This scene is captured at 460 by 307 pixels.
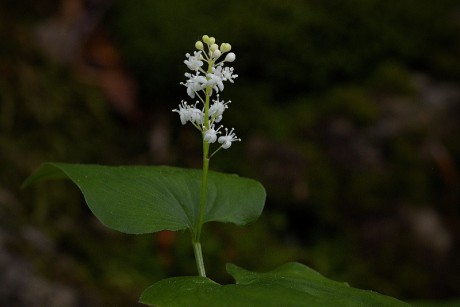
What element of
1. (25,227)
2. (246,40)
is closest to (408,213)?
(246,40)

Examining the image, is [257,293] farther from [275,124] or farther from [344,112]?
[344,112]

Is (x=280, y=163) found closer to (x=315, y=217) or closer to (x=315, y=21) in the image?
(x=315, y=217)

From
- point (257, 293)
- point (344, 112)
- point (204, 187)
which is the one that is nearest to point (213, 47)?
point (204, 187)

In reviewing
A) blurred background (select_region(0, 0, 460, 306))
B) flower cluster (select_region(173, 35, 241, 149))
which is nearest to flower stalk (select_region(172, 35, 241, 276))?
flower cluster (select_region(173, 35, 241, 149))

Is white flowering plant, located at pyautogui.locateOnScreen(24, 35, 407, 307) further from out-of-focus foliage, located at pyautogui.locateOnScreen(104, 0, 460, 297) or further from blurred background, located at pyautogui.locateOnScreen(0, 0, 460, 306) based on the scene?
out-of-focus foliage, located at pyautogui.locateOnScreen(104, 0, 460, 297)

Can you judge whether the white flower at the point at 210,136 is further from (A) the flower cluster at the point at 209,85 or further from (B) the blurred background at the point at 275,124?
(B) the blurred background at the point at 275,124

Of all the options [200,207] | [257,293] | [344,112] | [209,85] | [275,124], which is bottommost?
[257,293]

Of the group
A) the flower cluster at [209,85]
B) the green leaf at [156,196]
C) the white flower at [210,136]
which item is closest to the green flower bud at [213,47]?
the flower cluster at [209,85]
